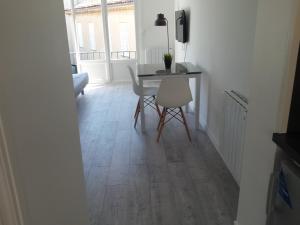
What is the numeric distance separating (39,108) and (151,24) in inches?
217

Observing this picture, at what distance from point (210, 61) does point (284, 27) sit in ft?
7.28

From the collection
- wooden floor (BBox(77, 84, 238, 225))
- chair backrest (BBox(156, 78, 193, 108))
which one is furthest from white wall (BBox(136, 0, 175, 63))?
chair backrest (BBox(156, 78, 193, 108))

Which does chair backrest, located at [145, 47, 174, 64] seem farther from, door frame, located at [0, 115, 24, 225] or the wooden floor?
door frame, located at [0, 115, 24, 225]

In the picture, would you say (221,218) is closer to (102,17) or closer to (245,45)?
(245,45)

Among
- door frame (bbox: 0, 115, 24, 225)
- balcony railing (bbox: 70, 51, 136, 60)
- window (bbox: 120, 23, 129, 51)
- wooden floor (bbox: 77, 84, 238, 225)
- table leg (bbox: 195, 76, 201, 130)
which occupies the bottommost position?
wooden floor (bbox: 77, 84, 238, 225)

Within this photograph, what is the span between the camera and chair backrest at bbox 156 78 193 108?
10.7 feet

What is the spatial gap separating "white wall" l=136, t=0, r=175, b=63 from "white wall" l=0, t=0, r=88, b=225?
16.5 feet

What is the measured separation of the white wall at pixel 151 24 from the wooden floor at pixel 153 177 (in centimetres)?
260

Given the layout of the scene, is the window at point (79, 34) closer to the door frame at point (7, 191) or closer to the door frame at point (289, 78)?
the door frame at point (289, 78)

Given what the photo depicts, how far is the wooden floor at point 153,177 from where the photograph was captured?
2213 mm

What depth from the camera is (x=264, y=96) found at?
147 centimetres

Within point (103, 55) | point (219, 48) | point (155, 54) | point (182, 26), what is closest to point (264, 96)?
point (219, 48)

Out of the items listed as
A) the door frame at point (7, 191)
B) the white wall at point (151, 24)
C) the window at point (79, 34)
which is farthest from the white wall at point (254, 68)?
the window at point (79, 34)

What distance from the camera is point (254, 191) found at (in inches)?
65.8
